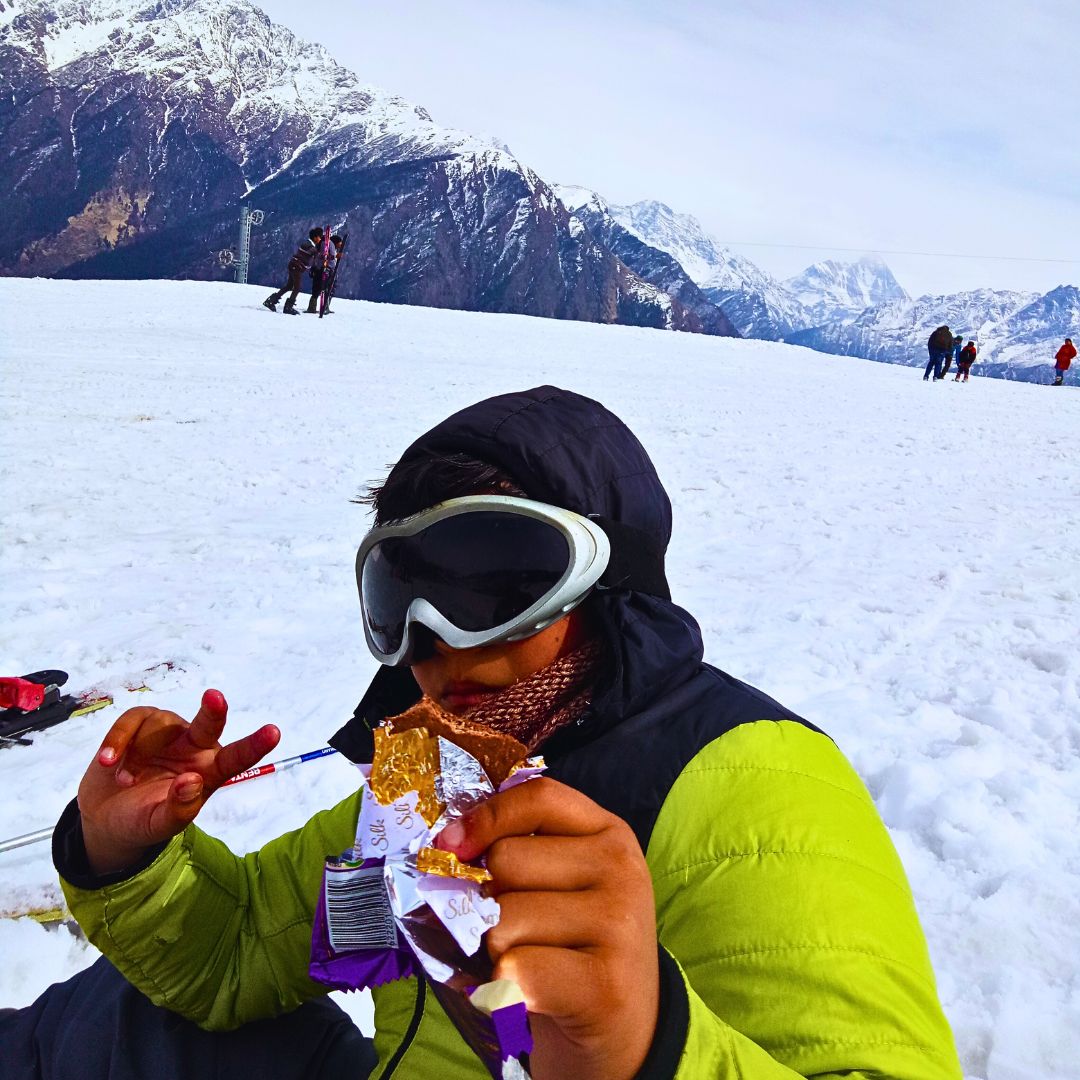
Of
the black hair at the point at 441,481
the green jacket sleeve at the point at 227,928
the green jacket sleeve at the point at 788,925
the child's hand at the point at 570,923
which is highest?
the black hair at the point at 441,481

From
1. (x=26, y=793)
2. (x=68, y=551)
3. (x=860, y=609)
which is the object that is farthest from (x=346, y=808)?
(x=68, y=551)

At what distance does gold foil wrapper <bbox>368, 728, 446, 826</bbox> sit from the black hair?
0.69 meters

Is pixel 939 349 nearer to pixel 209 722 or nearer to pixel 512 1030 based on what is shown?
pixel 209 722

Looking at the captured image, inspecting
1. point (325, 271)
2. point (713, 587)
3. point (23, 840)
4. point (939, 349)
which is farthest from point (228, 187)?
point (23, 840)

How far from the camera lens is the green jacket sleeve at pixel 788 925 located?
1059 mm

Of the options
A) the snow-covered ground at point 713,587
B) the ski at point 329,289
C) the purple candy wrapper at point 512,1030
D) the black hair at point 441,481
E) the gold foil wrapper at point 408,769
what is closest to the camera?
the purple candy wrapper at point 512,1030

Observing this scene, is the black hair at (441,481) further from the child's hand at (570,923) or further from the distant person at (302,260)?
the distant person at (302,260)

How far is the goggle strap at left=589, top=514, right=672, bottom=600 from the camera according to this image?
1618mm

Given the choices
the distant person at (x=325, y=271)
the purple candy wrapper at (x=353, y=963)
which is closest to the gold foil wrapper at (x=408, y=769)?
the purple candy wrapper at (x=353, y=963)

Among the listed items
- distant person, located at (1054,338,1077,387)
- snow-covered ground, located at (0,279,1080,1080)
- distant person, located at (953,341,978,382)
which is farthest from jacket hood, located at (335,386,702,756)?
distant person, located at (1054,338,1077,387)

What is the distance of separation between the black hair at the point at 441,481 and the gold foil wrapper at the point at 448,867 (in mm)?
872

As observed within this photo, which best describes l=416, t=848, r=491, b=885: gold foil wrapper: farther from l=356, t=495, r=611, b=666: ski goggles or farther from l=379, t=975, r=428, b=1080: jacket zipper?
l=379, t=975, r=428, b=1080: jacket zipper

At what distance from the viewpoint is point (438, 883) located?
35.1 inches

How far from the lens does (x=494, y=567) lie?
5.19 feet
